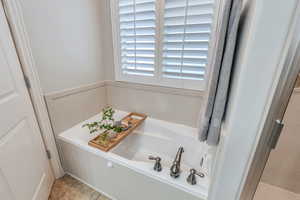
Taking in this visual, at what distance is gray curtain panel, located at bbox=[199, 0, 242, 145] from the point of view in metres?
0.63

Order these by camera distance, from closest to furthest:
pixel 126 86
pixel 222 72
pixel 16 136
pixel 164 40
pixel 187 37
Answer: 1. pixel 222 72
2. pixel 16 136
3. pixel 187 37
4. pixel 164 40
5. pixel 126 86

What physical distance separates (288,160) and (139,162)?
52.5 inches

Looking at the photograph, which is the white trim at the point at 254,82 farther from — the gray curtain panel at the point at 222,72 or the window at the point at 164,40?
the window at the point at 164,40

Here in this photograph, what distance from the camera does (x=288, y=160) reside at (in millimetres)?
1284

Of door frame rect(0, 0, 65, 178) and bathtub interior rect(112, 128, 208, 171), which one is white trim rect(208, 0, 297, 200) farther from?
door frame rect(0, 0, 65, 178)

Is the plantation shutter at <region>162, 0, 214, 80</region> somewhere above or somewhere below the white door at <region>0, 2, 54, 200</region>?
above

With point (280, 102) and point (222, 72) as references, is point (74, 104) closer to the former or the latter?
point (222, 72)

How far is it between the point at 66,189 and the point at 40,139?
60cm

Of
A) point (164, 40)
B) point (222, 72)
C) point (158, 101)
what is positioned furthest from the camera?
point (158, 101)

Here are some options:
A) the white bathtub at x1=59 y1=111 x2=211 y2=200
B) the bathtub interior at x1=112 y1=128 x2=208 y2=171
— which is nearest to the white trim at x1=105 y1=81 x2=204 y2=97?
the white bathtub at x1=59 y1=111 x2=211 y2=200

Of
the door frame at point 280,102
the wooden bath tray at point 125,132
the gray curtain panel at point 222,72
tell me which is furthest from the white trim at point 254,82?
the wooden bath tray at point 125,132

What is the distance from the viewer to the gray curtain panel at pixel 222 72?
631 mm

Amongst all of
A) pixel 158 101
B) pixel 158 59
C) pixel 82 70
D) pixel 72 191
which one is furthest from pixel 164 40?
pixel 72 191

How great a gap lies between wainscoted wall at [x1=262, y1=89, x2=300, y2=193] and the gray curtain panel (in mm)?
779
